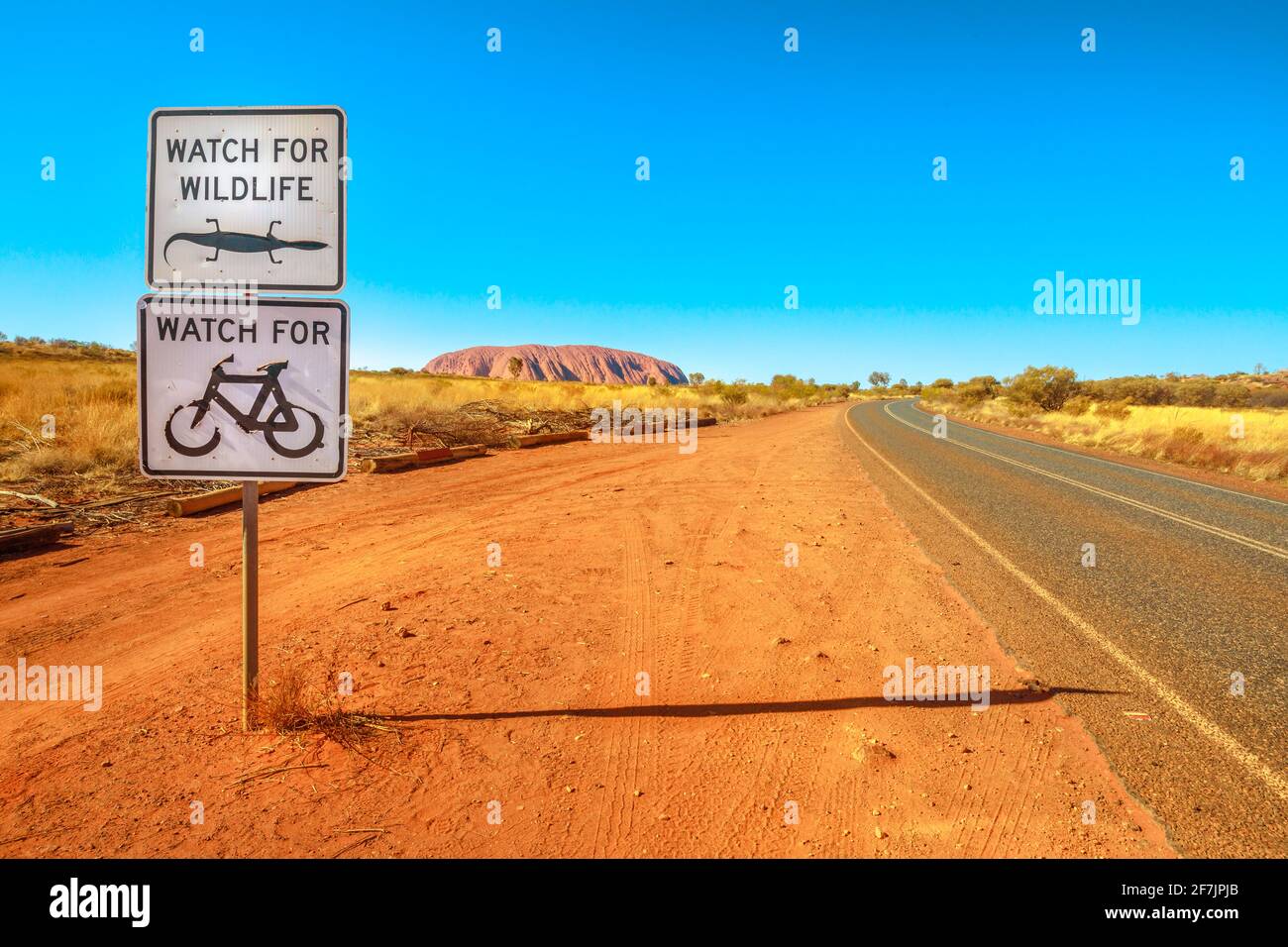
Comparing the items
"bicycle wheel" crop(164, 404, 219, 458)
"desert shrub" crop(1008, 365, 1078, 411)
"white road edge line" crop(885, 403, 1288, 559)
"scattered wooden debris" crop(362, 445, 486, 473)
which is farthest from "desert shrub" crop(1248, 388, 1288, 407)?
"bicycle wheel" crop(164, 404, 219, 458)

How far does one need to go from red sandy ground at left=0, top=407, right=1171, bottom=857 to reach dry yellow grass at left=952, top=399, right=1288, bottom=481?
49.5ft

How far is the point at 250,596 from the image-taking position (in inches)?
108

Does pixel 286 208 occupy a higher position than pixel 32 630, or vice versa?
pixel 286 208

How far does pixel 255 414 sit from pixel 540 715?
6.32 feet

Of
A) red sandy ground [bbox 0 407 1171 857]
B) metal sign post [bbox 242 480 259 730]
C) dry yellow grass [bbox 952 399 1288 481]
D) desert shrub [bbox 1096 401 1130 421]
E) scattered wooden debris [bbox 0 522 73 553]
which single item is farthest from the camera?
desert shrub [bbox 1096 401 1130 421]

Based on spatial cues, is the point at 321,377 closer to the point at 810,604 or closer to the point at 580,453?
the point at 810,604

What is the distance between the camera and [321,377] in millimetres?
2500

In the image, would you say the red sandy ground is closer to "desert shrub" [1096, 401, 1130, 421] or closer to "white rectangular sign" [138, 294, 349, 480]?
"white rectangular sign" [138, 294, 349, 480]

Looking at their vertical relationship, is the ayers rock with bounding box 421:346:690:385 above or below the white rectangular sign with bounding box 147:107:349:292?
above

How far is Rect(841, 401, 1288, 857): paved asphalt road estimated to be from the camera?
2.72m

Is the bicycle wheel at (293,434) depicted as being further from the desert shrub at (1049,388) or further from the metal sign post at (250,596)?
the desert shrub at (1049,388)

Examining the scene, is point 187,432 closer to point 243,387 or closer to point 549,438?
point 243,387
